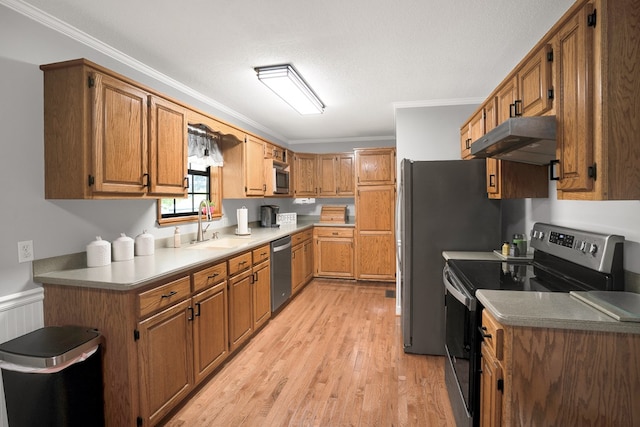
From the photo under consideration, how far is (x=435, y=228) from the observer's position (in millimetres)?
2891

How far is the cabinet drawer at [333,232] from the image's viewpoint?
5402mm

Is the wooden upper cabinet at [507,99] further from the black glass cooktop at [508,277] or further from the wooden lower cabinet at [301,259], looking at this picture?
the wooden lower cabinet at [301,259]

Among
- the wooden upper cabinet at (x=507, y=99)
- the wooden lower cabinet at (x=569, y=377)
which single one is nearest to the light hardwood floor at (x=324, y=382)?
the wooden lower cabinet at (x=569, y=377)

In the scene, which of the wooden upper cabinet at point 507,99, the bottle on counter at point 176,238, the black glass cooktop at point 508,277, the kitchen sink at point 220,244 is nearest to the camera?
the black glass cooktop at point 508,277

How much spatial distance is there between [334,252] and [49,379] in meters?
4.18

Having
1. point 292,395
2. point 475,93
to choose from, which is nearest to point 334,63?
point 475,93

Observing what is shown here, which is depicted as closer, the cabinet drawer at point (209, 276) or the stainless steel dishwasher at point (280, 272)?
the cabinet drawer at point (209, 276)

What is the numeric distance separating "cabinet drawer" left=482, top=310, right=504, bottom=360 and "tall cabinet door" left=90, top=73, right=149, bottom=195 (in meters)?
2.16

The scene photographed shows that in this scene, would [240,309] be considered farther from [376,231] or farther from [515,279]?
[376,231]

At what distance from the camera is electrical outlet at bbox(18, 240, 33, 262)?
186 centimetres

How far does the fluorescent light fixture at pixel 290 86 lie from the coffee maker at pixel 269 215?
167cm

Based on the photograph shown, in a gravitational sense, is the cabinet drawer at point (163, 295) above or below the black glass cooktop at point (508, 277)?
below

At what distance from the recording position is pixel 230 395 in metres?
2.34

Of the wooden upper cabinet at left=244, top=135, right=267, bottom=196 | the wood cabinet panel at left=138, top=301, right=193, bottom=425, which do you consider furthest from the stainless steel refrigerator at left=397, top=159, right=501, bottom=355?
the wooden upper cabinet at left=244, top=135, right=267, bottom=196
